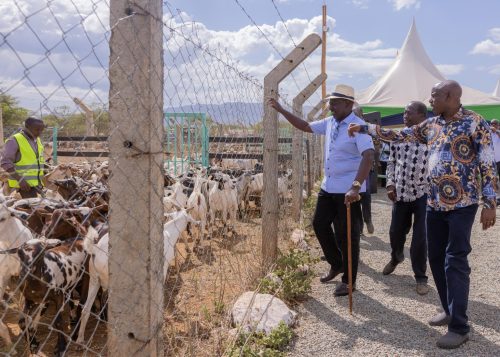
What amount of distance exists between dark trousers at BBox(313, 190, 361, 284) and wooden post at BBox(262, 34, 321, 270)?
23.0 inches

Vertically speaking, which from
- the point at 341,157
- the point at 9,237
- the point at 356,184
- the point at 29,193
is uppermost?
the point at 341,157

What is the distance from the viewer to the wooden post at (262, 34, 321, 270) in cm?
557

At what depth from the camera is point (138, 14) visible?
1977 millimetres

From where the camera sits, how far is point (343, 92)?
506cm

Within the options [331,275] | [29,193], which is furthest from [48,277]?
[331,275]

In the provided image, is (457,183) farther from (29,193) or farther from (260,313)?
(29,193)

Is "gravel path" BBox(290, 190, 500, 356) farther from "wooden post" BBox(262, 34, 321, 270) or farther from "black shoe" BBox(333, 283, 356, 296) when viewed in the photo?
"wooden post" BBox(262, 34, 321, 270)

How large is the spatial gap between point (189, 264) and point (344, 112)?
3643 mm

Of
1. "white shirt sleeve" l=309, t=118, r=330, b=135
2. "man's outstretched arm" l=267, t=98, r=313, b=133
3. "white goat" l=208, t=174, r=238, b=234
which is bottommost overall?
"white goat" l=208, t=174, r=238, b=234

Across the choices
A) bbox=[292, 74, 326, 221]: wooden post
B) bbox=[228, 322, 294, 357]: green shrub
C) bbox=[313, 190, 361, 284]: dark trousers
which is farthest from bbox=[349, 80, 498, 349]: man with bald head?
→ bbox=[292, 74, 326, 221]: wooden post

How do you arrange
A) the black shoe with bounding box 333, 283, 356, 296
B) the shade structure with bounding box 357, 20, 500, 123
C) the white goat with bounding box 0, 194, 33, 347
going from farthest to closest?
the shade structure with bounding box 357, 20, 500, 123 < the black shoe with bounding box 333, 283, 356, 296 < the white goat with bounding box 0, 194, 33, 347

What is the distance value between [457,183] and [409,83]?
15.3 metres

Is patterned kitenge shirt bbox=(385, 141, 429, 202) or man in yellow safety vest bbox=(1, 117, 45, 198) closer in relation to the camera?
patterned kitenge shirt bbox=(385, 141, 429, 202)

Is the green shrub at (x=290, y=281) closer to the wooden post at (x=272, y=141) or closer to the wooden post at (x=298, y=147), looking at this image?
the wooden post at (x=272, y=141)
